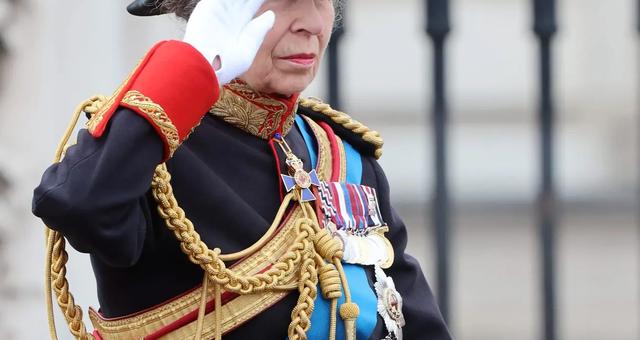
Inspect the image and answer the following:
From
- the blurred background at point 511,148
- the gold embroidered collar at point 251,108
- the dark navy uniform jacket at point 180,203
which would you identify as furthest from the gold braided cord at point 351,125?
the blurred background at point 511,148

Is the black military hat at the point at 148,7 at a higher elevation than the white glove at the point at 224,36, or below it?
higher

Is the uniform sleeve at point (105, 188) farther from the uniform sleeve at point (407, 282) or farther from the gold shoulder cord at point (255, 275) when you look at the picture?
Answer: the uniform sleeve at point (407, 282)

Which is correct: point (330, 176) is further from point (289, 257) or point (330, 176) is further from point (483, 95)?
point (483, 95)

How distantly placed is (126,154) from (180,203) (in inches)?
7.0

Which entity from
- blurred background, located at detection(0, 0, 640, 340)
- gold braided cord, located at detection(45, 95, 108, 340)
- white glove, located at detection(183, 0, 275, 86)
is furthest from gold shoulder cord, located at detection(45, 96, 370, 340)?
blurred background, located at detection(0, 0, 640, 340)

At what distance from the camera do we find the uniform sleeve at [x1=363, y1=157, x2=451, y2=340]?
2.21m

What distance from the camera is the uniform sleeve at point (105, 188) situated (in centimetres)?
180

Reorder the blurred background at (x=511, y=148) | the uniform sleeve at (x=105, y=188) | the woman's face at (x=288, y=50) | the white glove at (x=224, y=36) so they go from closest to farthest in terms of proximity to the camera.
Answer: the uniform sleeve at (x=105, y=188) → the white glove at (x=224, y=36) → the woman's face at (x=288, y=50) → the blurred background at (x=511, y=148)

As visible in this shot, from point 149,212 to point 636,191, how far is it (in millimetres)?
6918

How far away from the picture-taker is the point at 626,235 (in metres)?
8.57

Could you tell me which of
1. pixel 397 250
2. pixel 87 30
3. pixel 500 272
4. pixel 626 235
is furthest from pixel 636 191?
pixel 397 250

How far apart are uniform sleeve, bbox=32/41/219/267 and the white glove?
2cm

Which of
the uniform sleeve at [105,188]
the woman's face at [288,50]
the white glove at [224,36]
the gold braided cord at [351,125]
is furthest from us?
the gold braided cord at [351,125]

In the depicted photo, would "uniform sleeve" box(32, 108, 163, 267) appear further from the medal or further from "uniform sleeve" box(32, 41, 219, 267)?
the medal
